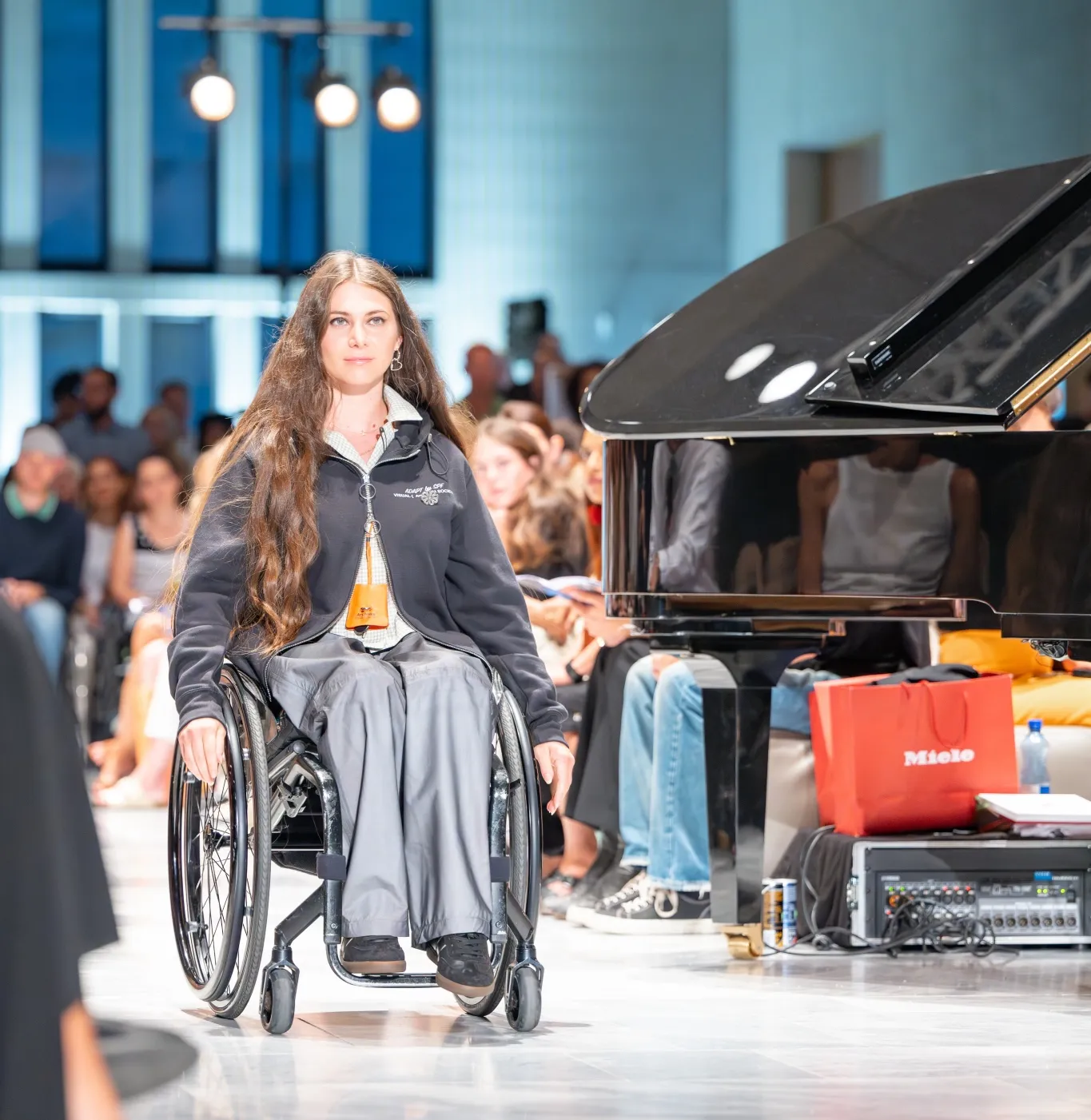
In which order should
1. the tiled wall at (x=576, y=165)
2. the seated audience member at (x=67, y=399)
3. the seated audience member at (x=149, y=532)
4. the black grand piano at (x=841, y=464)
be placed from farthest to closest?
the tiled wall at (x=576, y=165) → the seated audience member at (x=67, y=399) → the seated audience member at (x=149, y=532) → the black grand piano at (x=841, y=464)

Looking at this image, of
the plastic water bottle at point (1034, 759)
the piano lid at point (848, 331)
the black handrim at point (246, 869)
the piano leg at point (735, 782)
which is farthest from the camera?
the plastic water bottle at point (1034, 759)

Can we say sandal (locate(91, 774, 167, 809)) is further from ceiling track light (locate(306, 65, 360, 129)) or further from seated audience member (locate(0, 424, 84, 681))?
ceiling track light (locate(306, 65, 360, 129))

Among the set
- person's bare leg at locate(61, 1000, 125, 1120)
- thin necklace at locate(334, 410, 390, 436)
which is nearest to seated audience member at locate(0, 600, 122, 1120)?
person's bare leg at locate(61, 1000, 125, 1120)

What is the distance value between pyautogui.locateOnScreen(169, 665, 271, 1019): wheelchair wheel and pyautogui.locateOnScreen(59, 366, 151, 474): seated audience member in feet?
21.1

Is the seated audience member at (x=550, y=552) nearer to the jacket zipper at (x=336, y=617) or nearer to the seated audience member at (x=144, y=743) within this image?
the jacket zipper at (x=336, y=617)

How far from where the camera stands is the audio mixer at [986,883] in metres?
4.21

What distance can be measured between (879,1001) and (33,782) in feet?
9.78

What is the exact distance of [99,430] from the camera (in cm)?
998

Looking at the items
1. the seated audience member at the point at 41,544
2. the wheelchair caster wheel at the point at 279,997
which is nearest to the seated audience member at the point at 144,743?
the seated audience member at the point at 41,544

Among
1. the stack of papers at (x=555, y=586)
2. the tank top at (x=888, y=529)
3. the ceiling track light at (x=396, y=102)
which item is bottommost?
the stack of papers at (x=555, y=586)

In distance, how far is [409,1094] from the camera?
282cm

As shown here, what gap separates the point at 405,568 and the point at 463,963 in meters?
0.67

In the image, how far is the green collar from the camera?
8.01 metres

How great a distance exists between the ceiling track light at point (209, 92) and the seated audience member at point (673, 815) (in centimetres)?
644
